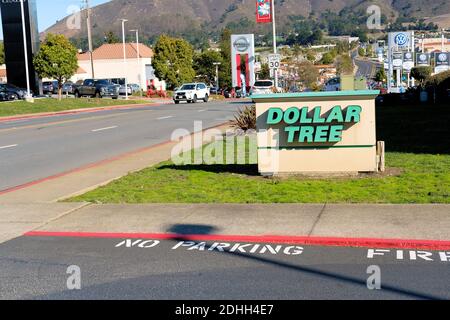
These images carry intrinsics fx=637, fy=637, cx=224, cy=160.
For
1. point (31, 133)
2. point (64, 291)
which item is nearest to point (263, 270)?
point (64, 291)

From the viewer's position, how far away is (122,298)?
6.02 metres

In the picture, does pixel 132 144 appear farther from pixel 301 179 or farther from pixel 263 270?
pixel 263 270

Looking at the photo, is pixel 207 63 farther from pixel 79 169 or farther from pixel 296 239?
pixel 296 239

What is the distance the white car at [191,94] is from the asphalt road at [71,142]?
20763mm

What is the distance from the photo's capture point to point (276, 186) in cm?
1140

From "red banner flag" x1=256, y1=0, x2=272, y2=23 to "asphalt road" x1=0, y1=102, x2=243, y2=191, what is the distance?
7.02 m

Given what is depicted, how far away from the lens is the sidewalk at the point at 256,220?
8.07m

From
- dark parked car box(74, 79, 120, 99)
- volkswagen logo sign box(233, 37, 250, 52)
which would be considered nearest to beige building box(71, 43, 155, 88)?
volkswagen logo sign box(233, 37, 250, 52)

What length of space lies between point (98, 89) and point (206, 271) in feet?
182

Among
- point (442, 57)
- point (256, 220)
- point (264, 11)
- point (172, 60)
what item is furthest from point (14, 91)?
point (256, 220)

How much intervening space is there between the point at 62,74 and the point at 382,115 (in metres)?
29.6

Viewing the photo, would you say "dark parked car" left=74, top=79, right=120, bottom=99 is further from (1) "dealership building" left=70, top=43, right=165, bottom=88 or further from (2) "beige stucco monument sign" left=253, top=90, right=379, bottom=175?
(2) "beige stucco monument sign" left=253, top=90, right=379, bottom=175

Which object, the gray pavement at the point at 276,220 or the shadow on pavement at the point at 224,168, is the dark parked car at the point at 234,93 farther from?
the gray pavement at the point at 276,220

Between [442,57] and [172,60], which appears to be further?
[172,60]
